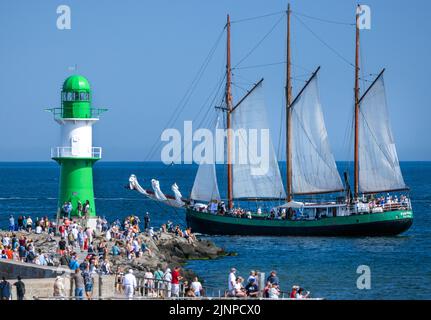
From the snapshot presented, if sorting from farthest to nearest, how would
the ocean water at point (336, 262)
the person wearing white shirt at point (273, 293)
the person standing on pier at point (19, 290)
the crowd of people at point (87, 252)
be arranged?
the ocean water at point (336, 262) → the crowd of people at point (87, 252) → the person wearing white shirt at point (273, 293) → the person standing on pier at point (19, 290)

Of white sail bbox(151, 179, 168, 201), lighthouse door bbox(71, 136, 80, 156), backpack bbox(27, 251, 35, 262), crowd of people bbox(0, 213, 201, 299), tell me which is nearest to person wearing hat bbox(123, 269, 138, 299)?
crowd of people bbox(0, 213, 201, 299)

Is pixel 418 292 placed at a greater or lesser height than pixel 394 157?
lesser

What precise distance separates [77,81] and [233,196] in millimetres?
21357

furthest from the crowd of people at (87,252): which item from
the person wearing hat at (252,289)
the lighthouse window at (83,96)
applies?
the lighthouse window at (83,96)

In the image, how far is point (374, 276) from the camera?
156 feet

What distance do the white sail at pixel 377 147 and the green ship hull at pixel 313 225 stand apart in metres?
2.18

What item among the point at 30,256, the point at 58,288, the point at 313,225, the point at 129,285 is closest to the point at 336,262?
the point at 313,225

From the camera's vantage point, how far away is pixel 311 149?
6562cm

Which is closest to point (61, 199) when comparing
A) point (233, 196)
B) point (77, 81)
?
point (77, 81)

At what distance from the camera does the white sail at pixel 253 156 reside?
64875 mm

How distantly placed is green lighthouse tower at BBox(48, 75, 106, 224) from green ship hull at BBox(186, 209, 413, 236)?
18596 mm

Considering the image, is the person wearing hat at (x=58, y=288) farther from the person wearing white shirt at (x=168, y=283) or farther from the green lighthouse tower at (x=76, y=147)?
the green lighthouse tower at (x=76, y=147)

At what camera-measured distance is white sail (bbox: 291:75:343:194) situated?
65.2 metres
